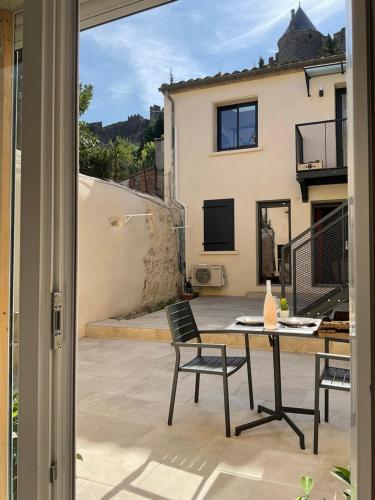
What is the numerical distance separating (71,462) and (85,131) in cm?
829

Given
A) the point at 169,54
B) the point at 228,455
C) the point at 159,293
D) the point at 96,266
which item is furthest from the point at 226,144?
the point at 228,455

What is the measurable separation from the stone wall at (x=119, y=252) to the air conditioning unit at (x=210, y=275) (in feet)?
2.14

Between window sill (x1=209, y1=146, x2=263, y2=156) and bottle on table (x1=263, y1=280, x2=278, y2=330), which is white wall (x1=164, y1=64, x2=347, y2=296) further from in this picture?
bottle on table (x1=263, y1=280, x2=278, y2=330)

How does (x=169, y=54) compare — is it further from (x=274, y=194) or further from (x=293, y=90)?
(x=274, y=194)

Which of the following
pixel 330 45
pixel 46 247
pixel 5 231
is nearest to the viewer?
pixel 46 247

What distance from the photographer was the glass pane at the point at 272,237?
8.48 m

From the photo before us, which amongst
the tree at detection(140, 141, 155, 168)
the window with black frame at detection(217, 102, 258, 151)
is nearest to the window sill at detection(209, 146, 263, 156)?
the window with black frame at detection(217, 102, 258, 151)

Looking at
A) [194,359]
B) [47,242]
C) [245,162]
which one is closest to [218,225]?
[245,162]

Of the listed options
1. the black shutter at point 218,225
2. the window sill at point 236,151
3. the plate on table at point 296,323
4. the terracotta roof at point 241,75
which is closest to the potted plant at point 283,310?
the plate on table at point 296,323

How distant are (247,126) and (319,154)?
1921 millimetres

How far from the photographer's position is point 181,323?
9.88 ft

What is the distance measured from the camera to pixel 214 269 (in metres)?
8.62

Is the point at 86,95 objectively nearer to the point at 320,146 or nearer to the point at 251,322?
the point at 320,146

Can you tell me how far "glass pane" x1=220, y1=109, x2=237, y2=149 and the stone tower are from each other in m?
3.60
